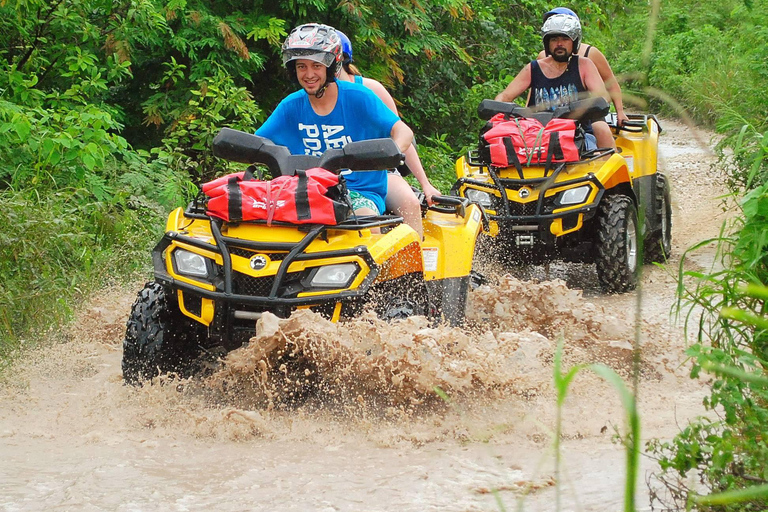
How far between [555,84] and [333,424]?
5.25 meters

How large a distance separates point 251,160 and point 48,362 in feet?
5.60

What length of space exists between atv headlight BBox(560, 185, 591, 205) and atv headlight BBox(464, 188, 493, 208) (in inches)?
23.7

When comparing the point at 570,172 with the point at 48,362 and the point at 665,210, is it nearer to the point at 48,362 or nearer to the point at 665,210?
the point at 665,210

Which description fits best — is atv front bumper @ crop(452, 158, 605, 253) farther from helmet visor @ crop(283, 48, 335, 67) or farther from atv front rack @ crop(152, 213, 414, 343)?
atv front rack @ crop(152, 213, 414, 343)

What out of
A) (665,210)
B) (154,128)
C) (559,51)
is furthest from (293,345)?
(154,128)

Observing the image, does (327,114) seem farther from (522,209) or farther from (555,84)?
(555,84)

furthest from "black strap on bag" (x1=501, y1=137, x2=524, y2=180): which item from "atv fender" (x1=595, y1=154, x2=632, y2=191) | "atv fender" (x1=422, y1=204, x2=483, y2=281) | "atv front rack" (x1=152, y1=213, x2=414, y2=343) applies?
"atv front rack" (x1=152, y1=213, x2=414, y2=343)

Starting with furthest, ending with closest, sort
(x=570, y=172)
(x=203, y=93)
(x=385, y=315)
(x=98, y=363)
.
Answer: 1. (x=203, y=93)
2. (x=570, y=172)
3. (x=98, y=363)
4. (x=385, y=315)

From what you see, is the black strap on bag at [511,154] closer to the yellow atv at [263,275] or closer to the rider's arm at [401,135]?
the rider's arm at [401,135]

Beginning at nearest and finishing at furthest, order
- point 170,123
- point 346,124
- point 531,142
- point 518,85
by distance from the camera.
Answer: point 346,124 < point 531,142 < point 518,85 < point 170,123

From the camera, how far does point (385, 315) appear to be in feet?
15.8

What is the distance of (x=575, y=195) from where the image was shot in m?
7.80

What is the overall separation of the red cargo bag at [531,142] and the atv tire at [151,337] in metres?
3.83

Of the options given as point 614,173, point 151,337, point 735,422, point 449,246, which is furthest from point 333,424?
point 614,173
